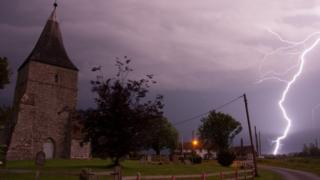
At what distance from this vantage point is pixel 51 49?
62750mm

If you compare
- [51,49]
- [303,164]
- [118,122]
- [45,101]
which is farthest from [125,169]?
[303,164]

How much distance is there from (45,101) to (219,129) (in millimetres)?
41833

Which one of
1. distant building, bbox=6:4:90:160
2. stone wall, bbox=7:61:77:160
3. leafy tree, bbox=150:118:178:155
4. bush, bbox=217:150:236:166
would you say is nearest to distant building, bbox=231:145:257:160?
bush, bbox=217:150:236:166

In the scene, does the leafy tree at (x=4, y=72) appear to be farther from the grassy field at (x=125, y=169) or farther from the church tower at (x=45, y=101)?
the church tower at (x=45, y=101)

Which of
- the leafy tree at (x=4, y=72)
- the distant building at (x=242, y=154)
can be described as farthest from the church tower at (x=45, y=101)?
the distant building at (x=242, y=154)

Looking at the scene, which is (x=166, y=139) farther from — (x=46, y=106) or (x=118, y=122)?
(x=118, y=122)

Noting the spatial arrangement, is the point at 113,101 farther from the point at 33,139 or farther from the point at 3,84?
Result: the point at 33,139

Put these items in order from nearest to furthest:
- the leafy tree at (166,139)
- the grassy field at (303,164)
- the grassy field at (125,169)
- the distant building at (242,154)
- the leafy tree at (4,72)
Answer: the grassy field at (125,169) < the leafy tree at (4,72) < the grassy field at (303,164) < the distant building at (242,154) < the leafy tree at (166,139)

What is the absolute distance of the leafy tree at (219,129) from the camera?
286 ft

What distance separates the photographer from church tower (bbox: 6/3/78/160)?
5425 centimetres

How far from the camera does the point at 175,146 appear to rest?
299 ft

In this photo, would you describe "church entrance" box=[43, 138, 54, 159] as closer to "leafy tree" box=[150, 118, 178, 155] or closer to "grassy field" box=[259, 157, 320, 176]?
"leafy tree" box=[150, 118, 178, 155]

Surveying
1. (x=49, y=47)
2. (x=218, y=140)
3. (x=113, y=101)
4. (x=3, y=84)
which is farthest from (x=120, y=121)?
(x=218, y=140)

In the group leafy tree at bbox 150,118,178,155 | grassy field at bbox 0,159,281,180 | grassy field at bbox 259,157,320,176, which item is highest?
leafy tree at bbox 150,118,178,155
